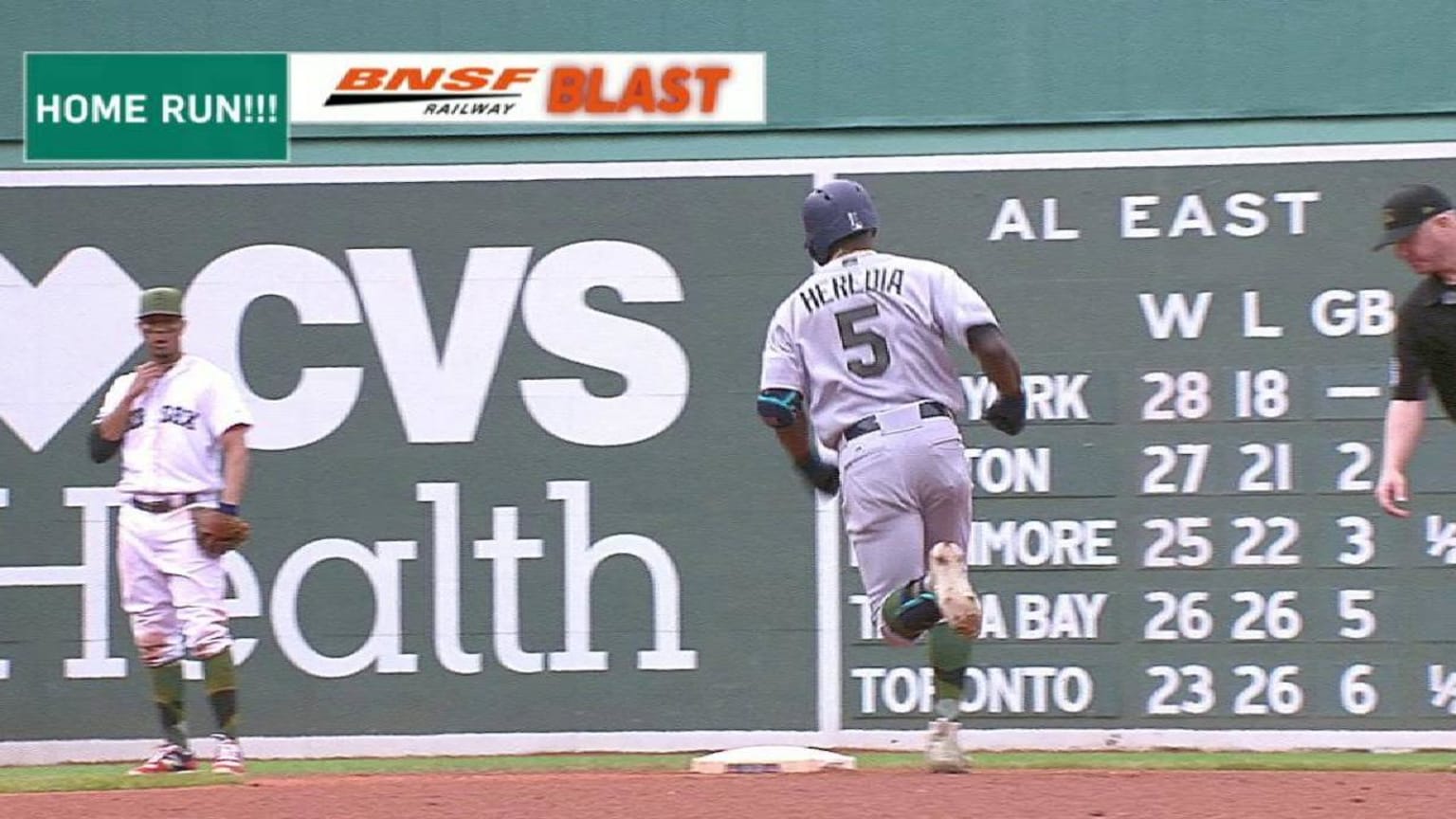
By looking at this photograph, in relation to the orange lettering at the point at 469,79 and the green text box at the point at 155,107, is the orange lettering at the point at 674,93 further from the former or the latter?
the green text box at the point at 155,107

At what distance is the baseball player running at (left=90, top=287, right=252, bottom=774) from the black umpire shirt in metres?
4.32

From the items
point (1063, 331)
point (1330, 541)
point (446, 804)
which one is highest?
point (1063, 331)

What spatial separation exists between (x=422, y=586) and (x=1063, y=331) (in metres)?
3.13

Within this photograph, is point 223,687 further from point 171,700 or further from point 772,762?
point 772,762

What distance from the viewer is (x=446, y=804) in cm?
689

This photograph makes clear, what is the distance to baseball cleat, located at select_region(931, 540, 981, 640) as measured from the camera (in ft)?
22.7

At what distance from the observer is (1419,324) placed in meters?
7.39

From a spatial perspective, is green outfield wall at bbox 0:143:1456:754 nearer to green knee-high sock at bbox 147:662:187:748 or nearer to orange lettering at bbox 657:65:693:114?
orange lettering at bbox 657:65:693:114

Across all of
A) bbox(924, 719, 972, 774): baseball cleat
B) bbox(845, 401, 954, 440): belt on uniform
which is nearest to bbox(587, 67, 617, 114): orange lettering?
bbox(845, 401, 954, 440): belt on uniform

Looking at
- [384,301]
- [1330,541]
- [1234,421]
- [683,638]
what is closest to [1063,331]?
[1234,421]

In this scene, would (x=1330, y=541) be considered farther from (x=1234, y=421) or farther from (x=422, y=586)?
(x=422, y=586)

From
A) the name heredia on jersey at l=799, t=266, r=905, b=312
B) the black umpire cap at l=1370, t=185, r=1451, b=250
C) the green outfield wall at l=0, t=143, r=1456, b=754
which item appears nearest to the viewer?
the black umpire cap at l=1370, t=185, r=1451, b=250

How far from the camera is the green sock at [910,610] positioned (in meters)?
7.13

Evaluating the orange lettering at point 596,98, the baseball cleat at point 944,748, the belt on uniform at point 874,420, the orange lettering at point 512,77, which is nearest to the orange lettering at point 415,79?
the orange lettering at point 512,77
